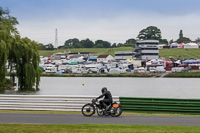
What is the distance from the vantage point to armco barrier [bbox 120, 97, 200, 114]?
1897 centimetres

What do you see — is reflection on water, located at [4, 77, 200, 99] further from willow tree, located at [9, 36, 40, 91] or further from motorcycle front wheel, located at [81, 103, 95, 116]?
motorcycle front wheel, located at [81, 103, 95, 116]

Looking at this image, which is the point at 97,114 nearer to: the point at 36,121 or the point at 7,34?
the point at 36,121

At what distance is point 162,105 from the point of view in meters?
19.2

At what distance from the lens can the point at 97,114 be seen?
59.9ft

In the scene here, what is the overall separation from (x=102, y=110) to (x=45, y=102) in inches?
161

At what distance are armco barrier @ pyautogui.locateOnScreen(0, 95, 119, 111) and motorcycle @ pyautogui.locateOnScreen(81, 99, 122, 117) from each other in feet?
5.37

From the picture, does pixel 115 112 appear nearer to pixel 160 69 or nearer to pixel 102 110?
pixel 102 110

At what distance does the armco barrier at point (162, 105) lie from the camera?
19.0 metres

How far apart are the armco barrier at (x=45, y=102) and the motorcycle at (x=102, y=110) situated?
5.37ft

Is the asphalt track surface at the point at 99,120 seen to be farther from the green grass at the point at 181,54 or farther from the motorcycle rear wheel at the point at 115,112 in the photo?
the green grass at the point at 181,54

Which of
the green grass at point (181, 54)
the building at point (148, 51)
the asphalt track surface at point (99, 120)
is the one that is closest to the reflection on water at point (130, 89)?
the asphalt track surface at point (99, 120)

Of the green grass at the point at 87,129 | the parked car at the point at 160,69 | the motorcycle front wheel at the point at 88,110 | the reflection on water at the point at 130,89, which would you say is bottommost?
the reflection on water at the point at 130,89

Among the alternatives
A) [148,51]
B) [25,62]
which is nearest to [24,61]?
[25,62]

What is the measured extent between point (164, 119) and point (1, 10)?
5077cm
